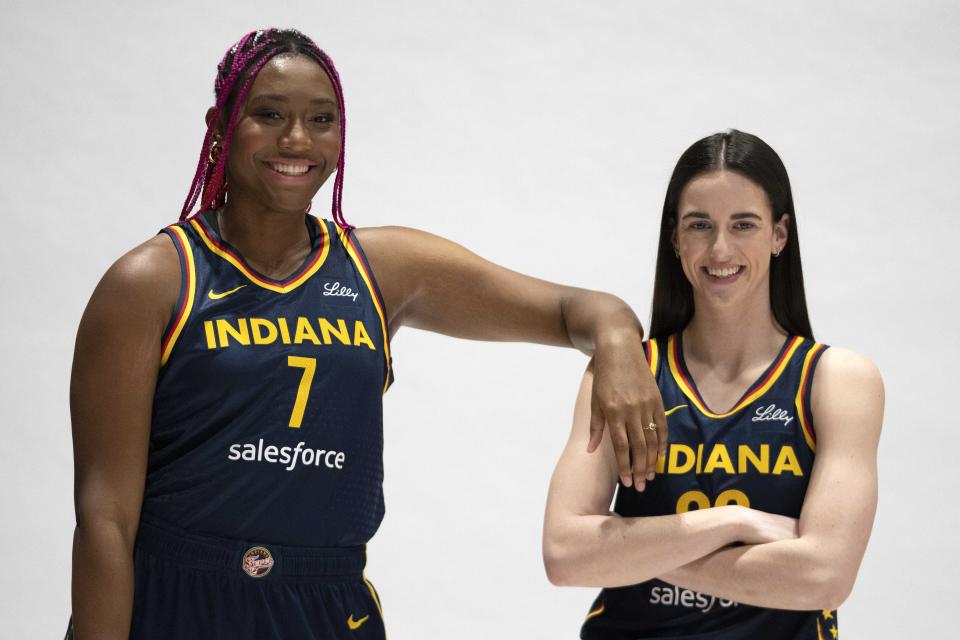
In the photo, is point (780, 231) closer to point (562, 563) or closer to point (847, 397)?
point (847, 397)

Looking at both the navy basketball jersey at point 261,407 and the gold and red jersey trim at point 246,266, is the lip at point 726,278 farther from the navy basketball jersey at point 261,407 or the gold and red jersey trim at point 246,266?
the gold and red jersey trim at point 246,266

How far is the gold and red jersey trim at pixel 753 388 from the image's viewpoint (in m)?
2.88

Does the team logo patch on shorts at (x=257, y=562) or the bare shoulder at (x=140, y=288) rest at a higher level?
the bare shoulder at (x=140, y=288)

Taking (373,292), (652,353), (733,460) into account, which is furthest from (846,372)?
(373,292)

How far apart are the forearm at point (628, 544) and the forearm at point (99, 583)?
2.68 ft

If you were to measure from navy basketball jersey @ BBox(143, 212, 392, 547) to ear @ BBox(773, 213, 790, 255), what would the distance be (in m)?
0.83

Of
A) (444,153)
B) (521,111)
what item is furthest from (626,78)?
(444,153)

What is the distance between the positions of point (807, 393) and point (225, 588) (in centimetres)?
119

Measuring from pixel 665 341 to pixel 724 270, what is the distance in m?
0.23

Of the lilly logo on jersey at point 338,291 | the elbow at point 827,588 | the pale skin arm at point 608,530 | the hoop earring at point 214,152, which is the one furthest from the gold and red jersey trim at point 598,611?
the hoop earring at point 214,152

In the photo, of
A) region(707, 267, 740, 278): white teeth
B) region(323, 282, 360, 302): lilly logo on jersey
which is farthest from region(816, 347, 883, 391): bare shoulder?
region(323, 282, 360, 302): lilly logo on jersey

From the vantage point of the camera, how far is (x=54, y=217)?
19.3ft

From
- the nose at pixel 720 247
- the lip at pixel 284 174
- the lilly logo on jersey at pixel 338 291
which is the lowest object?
the lilly logo on jersey at pixel 338 291

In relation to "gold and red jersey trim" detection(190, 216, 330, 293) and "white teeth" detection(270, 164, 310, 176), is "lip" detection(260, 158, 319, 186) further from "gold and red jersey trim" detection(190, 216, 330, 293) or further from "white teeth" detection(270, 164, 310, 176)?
"gold and red jersey trim" detection(190, 216, 330, 293)
